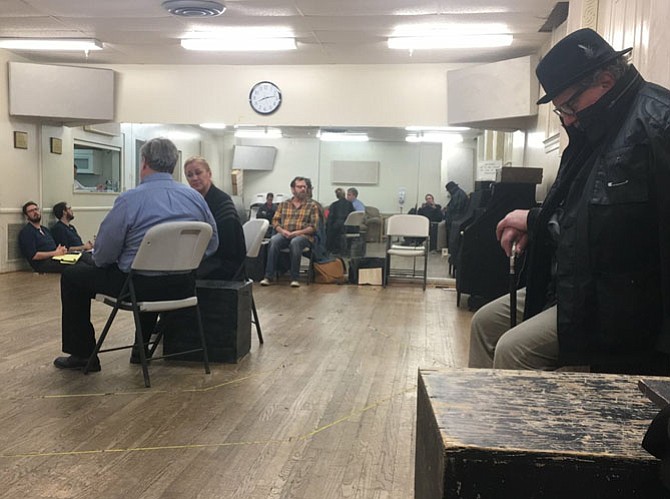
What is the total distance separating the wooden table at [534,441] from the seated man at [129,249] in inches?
89.7

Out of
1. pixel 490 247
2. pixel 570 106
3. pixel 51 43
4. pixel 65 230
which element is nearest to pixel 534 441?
pixel 570 106

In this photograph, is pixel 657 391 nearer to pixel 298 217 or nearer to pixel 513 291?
pixel 513 291

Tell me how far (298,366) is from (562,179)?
214 centimetres

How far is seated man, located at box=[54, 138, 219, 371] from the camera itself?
300 centimetres

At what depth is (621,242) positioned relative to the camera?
1404 mm

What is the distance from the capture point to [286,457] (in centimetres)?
219

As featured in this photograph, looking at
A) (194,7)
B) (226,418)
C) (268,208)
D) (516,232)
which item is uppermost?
(194,7)

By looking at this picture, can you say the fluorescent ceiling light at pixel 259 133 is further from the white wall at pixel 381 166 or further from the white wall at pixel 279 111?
the white wall at pixel 279 111

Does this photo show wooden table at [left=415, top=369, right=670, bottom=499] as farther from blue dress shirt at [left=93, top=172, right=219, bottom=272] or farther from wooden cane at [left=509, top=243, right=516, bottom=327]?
blue dress shirt at [left=93, top=172, right=219, bottom=272]

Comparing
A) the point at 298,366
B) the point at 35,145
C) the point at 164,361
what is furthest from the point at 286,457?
the point at 35,145

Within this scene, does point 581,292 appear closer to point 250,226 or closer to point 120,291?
point 120,291

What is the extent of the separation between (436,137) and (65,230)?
15.8 ft

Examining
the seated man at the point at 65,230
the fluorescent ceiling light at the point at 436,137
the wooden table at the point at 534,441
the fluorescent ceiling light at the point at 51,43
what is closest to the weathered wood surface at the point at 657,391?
the wooden table at the point at 534,441

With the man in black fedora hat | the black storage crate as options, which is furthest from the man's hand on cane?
the black storage crate
